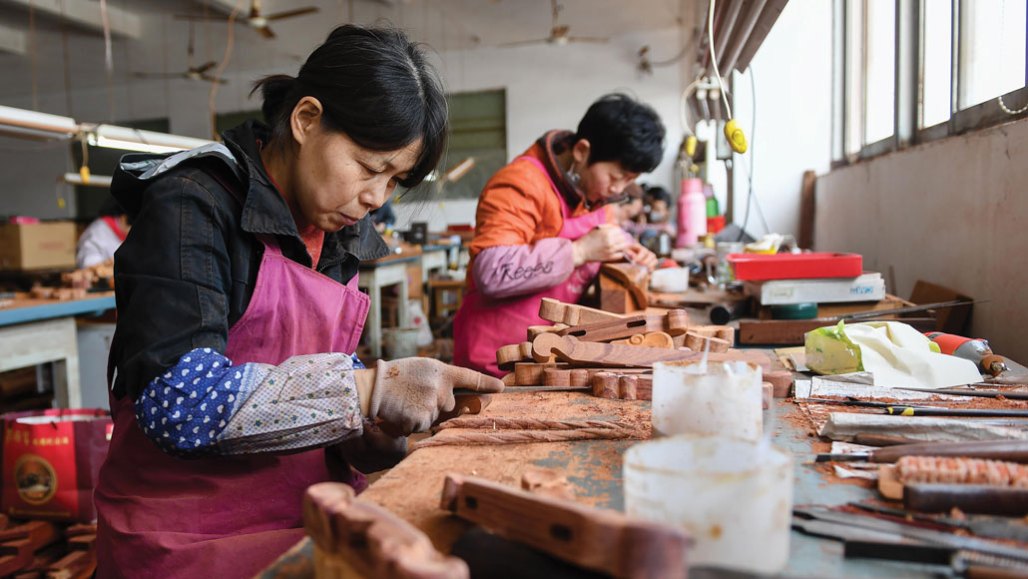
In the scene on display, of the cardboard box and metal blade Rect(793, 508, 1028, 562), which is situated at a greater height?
the cardboard box

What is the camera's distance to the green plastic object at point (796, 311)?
255 centimetres

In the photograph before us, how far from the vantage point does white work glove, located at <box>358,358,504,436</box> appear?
1.22 m

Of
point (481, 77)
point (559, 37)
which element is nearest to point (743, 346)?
point (559, 37)

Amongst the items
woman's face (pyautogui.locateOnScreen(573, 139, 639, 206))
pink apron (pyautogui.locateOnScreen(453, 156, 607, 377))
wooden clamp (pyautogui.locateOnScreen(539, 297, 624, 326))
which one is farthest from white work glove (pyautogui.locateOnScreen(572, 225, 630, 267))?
wooden clamp (pyautogui.locateOnScreen(539, 297, 624, 326))

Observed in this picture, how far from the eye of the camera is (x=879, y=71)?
14.4 ft

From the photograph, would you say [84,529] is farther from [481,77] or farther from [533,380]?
[481,77]

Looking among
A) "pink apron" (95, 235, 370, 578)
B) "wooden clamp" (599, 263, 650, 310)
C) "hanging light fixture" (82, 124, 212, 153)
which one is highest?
"hanging light fixture" (82, 124, 212, 153)

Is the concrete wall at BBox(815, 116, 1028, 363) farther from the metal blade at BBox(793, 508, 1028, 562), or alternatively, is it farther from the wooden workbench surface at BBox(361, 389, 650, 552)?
the metal blade at BBox(793, 508, 1028, 562)

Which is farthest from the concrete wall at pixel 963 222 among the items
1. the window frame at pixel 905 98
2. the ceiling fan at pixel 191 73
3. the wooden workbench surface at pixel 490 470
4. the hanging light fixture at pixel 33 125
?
the ceiling fan at pixel 191 73

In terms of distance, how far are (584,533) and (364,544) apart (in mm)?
206

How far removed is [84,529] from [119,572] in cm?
161

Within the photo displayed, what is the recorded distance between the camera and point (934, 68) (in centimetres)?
327

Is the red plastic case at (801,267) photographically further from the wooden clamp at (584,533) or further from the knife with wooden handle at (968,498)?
the wooden clamp at (584,533)

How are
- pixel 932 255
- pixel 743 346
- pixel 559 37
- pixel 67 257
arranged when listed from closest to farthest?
pixel 743 346 < pixel 932 255 < pixel 67 257 < pixel 559 37
